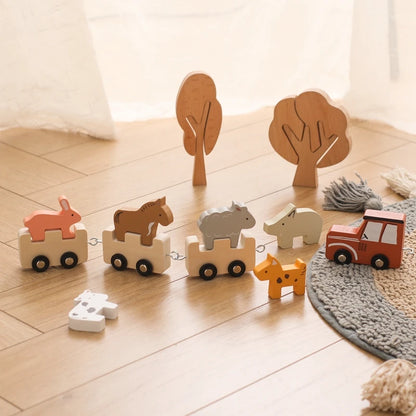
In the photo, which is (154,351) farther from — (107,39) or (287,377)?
(107,39)

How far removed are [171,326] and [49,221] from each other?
27 cm

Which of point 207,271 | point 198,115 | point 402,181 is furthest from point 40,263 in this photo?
point 402,181

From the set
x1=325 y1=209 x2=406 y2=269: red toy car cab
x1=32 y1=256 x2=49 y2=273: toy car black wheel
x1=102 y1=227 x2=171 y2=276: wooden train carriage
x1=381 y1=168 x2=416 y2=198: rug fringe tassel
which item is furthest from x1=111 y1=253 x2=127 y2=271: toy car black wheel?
x1=381 y1=168 x2=416 y2=198: rug fringe tassel

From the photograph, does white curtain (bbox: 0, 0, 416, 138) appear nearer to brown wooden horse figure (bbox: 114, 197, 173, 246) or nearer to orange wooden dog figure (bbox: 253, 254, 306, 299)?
brown wooden horse figure (bbox: 114, 197, 173, 246)

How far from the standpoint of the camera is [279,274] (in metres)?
1.17

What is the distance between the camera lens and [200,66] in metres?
2.04

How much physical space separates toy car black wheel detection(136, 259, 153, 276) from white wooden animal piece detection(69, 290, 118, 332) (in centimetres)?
9

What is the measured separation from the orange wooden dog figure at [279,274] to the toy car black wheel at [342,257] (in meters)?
0.10

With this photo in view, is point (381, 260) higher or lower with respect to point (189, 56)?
lower

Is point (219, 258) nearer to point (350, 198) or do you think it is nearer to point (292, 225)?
point (292, 225)

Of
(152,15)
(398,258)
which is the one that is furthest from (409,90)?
(398,258)

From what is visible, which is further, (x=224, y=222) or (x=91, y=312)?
(x=224, y=222)

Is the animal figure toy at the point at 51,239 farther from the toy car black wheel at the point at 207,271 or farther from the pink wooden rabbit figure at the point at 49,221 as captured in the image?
the toy car black wheel at the point at 207,271

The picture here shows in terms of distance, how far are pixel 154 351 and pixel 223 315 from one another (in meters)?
0.13
